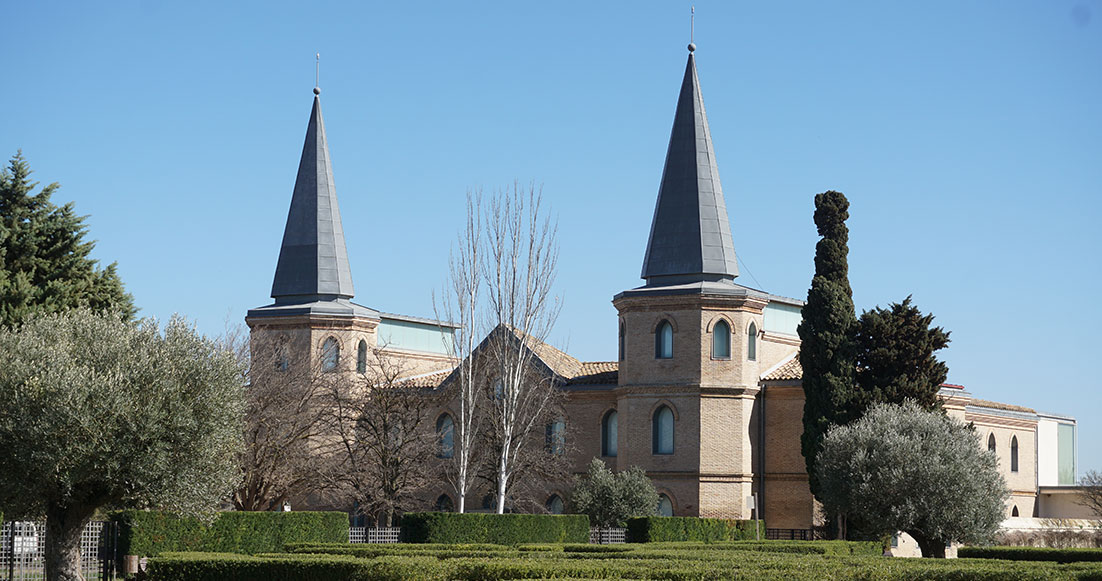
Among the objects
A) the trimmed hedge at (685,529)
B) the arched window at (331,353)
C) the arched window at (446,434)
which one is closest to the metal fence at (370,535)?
the trimmed hedge at (685,529)

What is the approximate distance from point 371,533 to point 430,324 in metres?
23.2

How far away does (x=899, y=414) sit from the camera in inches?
1651

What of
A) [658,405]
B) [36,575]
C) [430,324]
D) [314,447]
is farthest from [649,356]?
[36,575]

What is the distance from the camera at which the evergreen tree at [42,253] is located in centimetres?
3469

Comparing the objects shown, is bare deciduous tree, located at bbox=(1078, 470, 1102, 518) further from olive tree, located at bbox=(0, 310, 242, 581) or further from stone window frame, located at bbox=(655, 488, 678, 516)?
olive tree, located at bbox=(0, 310, 242, 581)

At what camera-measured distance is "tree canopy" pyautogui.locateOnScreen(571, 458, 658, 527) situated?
45.3 metres

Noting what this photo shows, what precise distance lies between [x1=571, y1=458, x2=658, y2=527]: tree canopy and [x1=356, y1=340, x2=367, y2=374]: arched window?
12.9 metres

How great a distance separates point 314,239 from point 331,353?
4.89 m

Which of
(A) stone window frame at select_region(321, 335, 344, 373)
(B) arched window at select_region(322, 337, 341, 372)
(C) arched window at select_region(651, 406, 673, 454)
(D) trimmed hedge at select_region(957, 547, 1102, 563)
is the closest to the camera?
(D) trimmed hedge at select_region(957, 547, 1102, 563)

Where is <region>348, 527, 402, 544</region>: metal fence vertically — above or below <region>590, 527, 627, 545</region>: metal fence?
above

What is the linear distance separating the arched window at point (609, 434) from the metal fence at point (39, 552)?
23.7 meters

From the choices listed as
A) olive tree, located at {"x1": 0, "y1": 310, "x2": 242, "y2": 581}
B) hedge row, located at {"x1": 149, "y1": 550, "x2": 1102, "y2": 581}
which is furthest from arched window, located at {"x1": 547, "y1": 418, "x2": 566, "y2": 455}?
olive tree, located at {"x1": 0, "y1": 310, "x2": 242, "y2": 581}

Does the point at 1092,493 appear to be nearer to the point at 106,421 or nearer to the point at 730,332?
the point at 730,332

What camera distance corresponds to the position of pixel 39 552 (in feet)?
102
